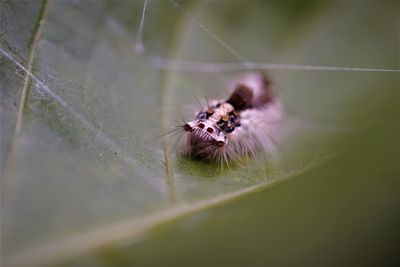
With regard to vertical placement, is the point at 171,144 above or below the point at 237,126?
below

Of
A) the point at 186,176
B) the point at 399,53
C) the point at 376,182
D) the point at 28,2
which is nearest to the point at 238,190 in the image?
the point at 186,176

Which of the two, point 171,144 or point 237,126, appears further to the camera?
point 237,126

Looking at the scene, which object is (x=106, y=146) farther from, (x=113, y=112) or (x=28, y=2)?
(x=28, y=2)

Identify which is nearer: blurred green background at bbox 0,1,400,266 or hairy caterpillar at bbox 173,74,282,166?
blurred green background at bbox 0,1,400,266
